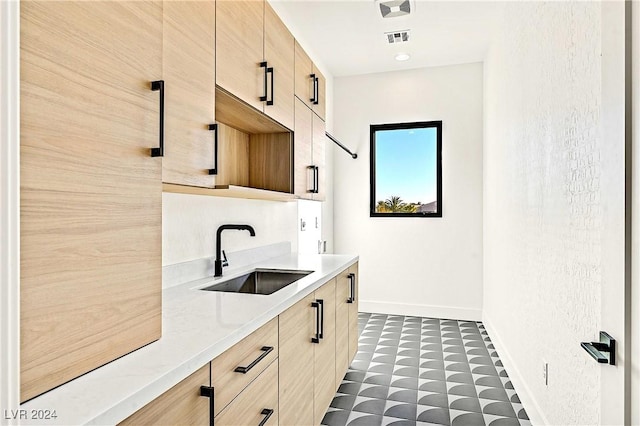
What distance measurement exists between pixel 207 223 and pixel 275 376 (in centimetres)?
102

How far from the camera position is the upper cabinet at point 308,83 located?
2.55 metres

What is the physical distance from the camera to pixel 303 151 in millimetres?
2658

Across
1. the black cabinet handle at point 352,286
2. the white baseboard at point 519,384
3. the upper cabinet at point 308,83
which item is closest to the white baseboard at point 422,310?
the white baseboard at point 519,384

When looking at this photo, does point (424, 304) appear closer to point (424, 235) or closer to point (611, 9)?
point (424, 235)

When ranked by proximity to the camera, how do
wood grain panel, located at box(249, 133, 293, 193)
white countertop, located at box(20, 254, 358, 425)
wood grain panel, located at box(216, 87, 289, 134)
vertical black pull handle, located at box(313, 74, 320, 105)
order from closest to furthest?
1. white countertop, located at box(20, 254, 358, 425)
2. wood grain panel, located at box(216, 87, 289, 134)
3. wood grain panel, located at box(249, 133, 293, 193)
4. vertical black pull handle, located at box(313, 74, 320, 105)

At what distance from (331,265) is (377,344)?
4.64 feet

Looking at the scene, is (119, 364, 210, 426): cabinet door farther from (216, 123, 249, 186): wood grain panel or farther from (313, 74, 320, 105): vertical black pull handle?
(313, 74, 320, 105): vertical black pull handle

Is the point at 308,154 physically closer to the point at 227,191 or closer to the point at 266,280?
the point at 266,280

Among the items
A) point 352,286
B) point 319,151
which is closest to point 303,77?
point 319,151

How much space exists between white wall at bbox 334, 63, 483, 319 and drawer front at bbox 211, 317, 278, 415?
3.29 m

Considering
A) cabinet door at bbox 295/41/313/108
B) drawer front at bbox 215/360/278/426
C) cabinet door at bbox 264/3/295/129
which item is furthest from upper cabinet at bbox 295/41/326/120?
drawer front at bbox 215/360/278/426

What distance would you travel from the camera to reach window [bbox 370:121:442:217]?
14.6 ft

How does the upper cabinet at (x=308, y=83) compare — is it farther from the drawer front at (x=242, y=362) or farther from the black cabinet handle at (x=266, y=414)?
the black cabinet handle at (x=266, y=414)

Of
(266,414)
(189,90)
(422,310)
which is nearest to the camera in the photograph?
(266,414)
